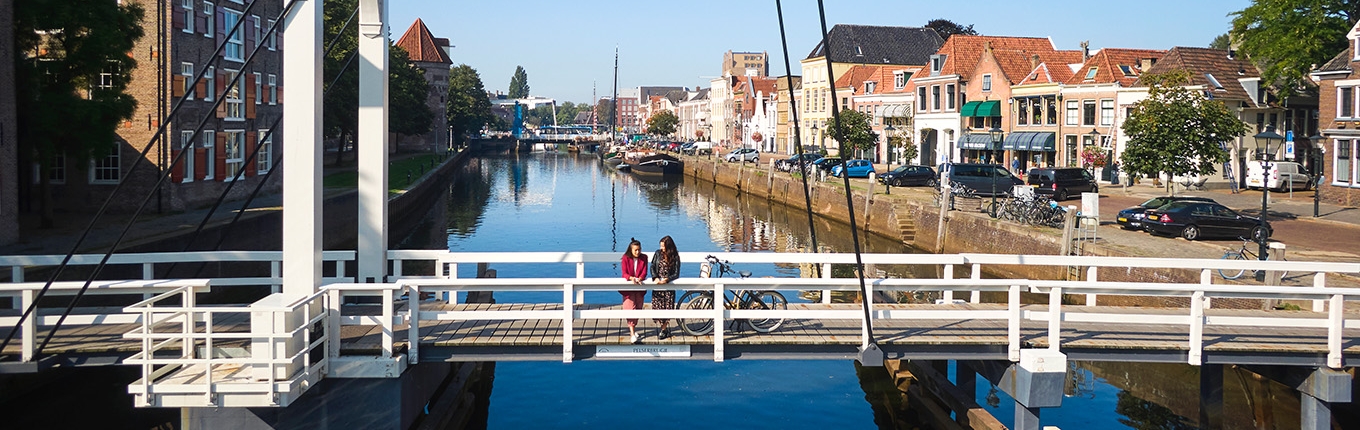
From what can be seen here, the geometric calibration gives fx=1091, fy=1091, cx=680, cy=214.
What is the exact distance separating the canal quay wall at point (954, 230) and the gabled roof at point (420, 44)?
212ft

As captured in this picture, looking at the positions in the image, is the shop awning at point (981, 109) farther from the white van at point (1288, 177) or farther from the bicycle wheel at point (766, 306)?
the bicycle wheel at point (766, 306)

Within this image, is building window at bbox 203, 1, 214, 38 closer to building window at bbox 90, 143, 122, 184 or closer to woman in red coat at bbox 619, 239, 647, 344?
building window at bbox 90, 143, 122, 184

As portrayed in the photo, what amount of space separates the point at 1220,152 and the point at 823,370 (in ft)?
73.1

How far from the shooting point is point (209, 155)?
36.9 m

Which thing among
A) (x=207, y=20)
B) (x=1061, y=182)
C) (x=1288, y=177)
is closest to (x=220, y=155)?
(x=207, y=20)

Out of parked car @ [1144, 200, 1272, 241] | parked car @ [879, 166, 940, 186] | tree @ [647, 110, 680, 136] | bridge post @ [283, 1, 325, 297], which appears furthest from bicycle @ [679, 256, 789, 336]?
tree @ [647, 110, 680, 136]

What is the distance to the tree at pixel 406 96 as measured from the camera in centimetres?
7206

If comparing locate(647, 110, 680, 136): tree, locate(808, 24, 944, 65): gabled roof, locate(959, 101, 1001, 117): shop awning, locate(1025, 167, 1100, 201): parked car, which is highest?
locate(808, 24, 944, 65): gabled roof

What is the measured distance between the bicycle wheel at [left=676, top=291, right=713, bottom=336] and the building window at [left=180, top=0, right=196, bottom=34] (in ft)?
89.4

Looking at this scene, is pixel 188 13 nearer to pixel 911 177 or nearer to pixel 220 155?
pixel 220 155

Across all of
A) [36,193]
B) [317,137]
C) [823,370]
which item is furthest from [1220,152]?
[36,193]

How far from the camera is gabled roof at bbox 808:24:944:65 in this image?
9425cm

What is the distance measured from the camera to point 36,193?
32.8m

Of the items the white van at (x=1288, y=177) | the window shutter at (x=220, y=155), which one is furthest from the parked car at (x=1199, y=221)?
the window shutter at (x=220, y=155)
